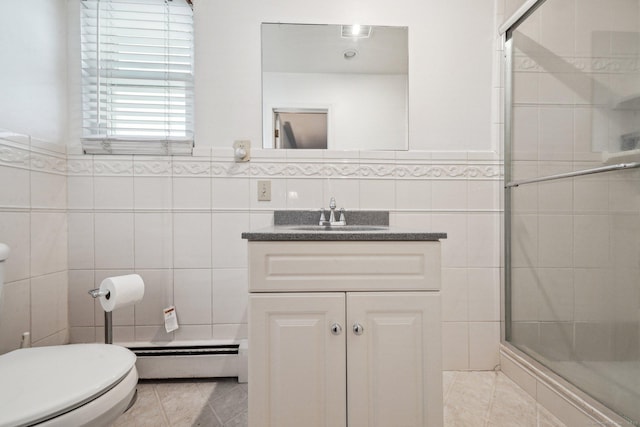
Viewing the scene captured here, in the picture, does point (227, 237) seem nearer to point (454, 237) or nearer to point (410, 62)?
point (454, 237)

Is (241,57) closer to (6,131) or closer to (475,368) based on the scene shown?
(6,131)

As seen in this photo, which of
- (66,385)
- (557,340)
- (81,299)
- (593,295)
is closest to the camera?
(66,385)

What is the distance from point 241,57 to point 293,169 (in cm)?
67

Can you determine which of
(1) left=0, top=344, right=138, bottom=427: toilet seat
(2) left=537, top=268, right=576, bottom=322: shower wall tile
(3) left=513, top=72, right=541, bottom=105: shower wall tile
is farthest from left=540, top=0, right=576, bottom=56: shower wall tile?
(1) left=0, top=344, right=138, bottom=427: toilet seat

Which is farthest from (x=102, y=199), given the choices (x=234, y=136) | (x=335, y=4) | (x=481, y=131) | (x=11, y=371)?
(x=481, y=131)

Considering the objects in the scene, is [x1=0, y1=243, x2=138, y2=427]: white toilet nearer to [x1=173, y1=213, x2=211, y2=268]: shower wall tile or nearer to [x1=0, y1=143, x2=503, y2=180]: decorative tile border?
[x1=173, y1=213, x2=211, y2=268]: shower wall tile

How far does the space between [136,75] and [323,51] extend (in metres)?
1.01

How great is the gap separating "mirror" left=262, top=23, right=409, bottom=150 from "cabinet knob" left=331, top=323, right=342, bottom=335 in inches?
38.2

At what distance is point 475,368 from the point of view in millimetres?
1598

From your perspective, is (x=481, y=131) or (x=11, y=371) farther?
(x=481, y=131)

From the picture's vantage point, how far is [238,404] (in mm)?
1307

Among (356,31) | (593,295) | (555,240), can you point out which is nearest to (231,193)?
(356,31)

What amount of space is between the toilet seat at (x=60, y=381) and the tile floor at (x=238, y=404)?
0.49m

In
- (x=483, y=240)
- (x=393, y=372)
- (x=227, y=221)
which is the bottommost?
(x=393, y=372)
